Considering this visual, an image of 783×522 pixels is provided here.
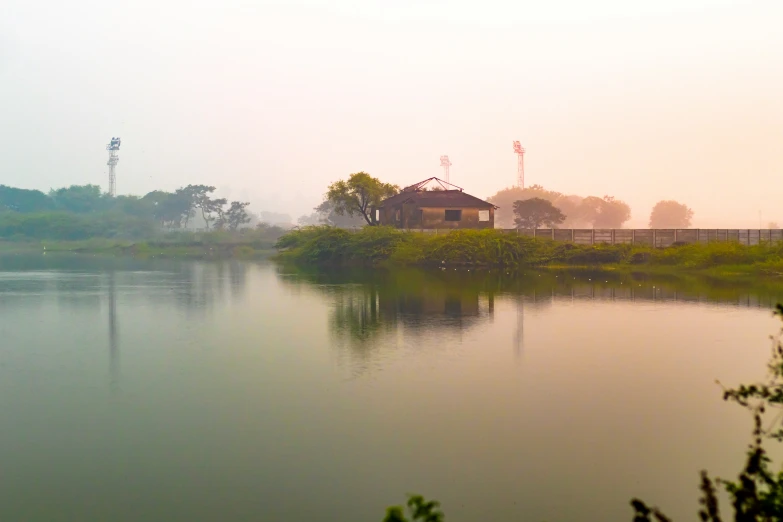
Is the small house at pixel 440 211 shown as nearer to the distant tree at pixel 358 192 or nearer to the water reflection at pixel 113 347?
the distant tree at pixel 358 192

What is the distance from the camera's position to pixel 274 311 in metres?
17.2

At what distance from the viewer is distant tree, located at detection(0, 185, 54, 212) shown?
8181 cm

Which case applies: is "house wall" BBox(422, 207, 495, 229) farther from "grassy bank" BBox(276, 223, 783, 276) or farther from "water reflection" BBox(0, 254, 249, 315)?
"water reflection" BBox(0, 254, 249, 315)

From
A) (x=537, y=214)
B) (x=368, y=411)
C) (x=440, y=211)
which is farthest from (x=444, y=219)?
(x=368, y=411)

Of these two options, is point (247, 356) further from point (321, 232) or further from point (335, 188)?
point (335, 188)

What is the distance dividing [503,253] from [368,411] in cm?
2504

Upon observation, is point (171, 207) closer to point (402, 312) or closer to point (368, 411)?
point (402, 312)

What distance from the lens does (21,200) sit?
82.1 m

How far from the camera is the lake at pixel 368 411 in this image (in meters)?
5.85

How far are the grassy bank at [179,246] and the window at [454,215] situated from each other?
52.8 feet

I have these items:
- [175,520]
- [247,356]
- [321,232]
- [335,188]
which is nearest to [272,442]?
[175,520]

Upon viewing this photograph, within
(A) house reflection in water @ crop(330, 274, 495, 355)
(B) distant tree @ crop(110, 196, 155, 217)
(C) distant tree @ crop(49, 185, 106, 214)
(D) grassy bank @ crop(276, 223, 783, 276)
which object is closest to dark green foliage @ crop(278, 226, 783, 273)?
(D) grassy bank @ crop(276, 223, 783, 276)

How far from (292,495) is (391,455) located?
116cm

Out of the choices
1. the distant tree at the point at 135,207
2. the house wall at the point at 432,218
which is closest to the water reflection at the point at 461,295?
the house wall at the point at 432,218
